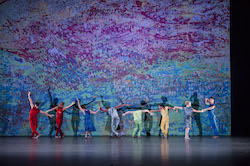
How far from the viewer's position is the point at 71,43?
13648 mm

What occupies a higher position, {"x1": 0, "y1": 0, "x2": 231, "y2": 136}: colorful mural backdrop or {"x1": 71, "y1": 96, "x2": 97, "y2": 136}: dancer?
{"x1": 0, "y1": 0, "x2": 231, "y2": 136}: colorful mural backdrop

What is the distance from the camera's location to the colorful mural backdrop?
525 inches

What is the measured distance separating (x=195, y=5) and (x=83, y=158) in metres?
10.4

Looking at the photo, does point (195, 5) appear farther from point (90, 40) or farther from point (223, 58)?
point (90, 40)

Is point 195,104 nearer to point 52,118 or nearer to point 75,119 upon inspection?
point 75,119

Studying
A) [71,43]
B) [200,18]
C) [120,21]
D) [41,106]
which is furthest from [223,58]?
[41,106]

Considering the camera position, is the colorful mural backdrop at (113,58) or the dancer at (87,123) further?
the colorful mural backdrop at (113,58)

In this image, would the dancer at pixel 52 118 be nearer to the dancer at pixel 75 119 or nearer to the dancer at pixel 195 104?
the dancer at pixel 75 119

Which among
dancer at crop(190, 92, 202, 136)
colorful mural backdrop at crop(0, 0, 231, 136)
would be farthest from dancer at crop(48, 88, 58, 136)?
dancer at crop(190, 92, 202, 136)

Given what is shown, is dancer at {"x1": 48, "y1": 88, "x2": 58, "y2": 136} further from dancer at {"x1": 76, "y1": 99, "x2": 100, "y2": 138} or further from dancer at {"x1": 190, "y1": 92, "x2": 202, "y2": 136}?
dancer at {"x1": 190, "y1": 92, "x2": 202, "y2": 136}

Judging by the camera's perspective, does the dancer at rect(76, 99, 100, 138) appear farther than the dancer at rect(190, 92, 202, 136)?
No

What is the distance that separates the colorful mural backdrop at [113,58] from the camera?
13336mm

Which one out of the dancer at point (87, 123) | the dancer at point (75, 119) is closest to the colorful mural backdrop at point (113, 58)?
the dancer at point (75, 119)

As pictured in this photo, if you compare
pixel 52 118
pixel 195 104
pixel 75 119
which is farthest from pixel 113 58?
pixel 195 104
